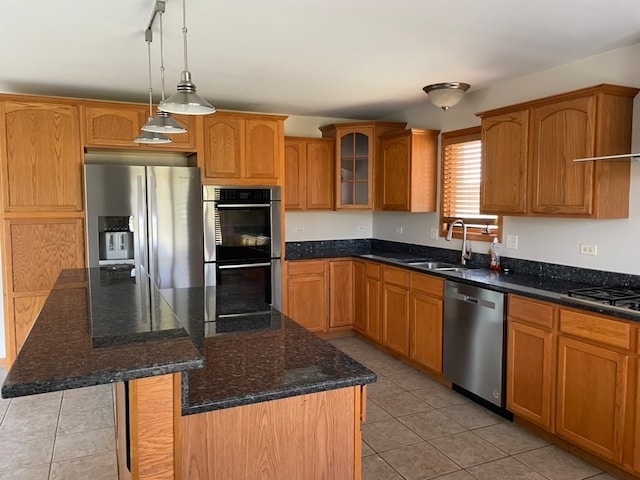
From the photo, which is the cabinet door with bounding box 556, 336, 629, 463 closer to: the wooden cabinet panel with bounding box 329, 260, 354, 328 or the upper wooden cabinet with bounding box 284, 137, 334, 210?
the wooden cabinet panel with bounding box 329, 260, 354, 328

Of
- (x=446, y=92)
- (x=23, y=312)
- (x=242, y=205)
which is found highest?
(x=446, y=92)

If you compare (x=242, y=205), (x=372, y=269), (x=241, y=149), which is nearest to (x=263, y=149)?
(x=241, y=149)

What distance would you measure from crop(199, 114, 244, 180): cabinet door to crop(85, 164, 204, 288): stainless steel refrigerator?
20 cm

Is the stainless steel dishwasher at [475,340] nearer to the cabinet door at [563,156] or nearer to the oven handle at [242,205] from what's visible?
the cabinet door at [563,156]

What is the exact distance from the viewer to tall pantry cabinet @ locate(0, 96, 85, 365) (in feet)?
12.5

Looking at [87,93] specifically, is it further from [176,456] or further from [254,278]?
[176,456]

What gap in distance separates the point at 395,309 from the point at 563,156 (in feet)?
6.53

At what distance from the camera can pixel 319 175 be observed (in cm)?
525

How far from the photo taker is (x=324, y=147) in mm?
5246

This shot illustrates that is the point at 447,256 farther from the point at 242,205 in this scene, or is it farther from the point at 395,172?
the point at 242,205

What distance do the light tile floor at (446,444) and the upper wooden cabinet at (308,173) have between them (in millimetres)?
2155

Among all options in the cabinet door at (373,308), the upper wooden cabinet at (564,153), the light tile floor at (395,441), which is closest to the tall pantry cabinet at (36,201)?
the light tile floor at (395,441)

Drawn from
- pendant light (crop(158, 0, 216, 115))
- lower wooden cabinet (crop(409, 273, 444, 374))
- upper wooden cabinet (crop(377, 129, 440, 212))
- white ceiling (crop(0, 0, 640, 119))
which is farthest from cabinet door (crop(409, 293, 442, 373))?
pendant light (crop(158, 0, 216, 115))

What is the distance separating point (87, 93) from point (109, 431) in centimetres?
278
